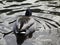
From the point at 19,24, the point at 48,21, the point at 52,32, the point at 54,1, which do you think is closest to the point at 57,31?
the point at 52,32

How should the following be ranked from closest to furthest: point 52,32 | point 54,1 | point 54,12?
1. point 52,32
2. point 54,12
3. point 54,1

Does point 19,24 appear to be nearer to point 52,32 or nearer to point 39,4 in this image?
point 52,32

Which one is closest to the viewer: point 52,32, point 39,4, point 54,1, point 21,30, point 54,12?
point 21,30

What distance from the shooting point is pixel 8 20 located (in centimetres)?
1109

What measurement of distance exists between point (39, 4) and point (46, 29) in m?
3.67

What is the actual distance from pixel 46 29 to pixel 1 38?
2.03 meters

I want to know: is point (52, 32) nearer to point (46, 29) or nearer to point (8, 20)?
point (46, 29)

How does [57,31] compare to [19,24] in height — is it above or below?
below

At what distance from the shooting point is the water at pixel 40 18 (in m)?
9.34

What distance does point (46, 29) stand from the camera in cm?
1016

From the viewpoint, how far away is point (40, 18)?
1134 cm

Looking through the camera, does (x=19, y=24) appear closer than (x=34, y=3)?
Yes

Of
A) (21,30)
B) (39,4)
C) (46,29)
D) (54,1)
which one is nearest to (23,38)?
(21,30)

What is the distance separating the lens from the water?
Answer: 30.6ft
